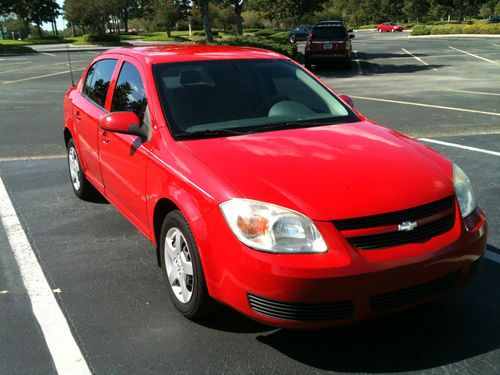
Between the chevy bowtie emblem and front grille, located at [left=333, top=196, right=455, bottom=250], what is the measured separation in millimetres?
12

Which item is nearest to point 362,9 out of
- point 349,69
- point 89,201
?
point 349,69

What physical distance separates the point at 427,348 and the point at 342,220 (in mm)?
969

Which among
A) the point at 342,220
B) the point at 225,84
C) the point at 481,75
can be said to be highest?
the point at 225,84

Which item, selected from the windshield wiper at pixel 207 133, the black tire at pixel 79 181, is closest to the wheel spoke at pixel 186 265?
the windshield wiper at pixel 207 133

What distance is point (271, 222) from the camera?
2.72m

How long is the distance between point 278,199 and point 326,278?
18.8 inches

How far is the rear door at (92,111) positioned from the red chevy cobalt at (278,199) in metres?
0.56

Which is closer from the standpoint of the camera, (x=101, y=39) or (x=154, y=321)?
(x=154, y=321)

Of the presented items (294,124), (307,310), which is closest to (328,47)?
(294,124)

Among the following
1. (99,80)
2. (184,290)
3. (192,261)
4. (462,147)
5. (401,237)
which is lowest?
(462,147)

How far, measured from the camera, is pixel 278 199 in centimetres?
278

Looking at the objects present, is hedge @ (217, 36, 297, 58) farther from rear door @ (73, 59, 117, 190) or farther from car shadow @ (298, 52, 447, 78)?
rear door @ (73, 59, 117, 190)

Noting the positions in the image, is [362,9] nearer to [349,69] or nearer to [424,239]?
[349,69]

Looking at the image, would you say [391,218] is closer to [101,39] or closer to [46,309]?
[46,309]
